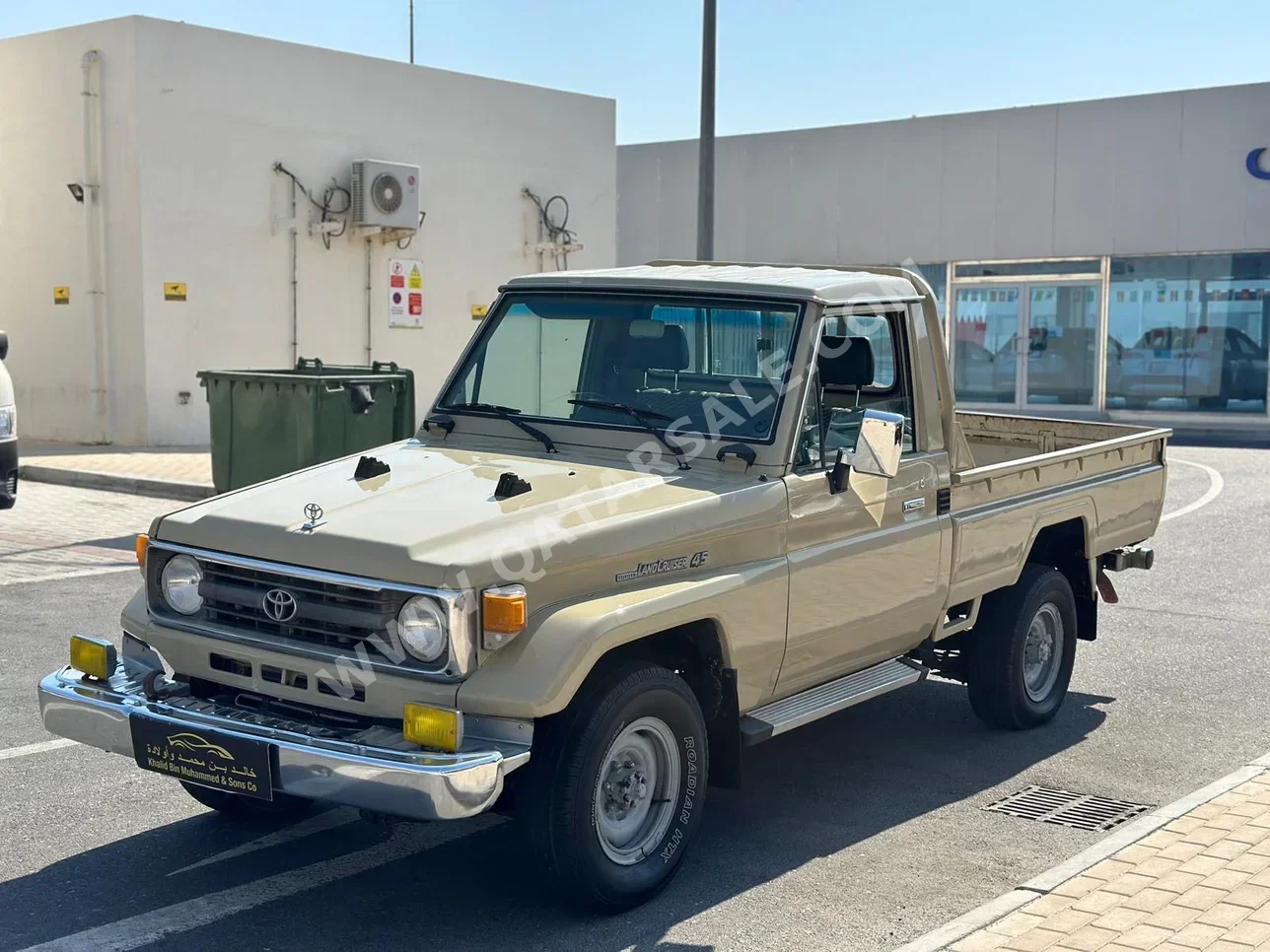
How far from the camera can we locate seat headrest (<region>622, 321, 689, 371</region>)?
5789 millimetres

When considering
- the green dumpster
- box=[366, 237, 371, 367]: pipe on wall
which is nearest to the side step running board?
the green dumpster

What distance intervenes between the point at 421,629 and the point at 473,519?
447 mm

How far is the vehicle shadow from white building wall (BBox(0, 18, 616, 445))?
46.3ft

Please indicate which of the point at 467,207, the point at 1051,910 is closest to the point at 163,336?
the point at 467,207

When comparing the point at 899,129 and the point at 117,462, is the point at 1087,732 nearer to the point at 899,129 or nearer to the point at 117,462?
the point at 117,462

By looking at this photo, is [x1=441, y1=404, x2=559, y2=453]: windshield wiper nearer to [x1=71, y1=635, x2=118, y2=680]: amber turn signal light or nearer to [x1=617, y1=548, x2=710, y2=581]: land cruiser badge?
[x1=617, y1=548, x2=710, y2=581]: land cruiser badge

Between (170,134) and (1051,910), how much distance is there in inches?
658

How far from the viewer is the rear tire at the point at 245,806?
17.7ft

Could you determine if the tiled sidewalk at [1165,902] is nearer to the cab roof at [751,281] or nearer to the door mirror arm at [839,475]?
the door mirror arm at [839,475]

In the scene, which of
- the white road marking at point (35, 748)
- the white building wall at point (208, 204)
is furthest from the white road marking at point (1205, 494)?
the white building wall at point (208, 204)

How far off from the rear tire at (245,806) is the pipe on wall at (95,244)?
14463mm

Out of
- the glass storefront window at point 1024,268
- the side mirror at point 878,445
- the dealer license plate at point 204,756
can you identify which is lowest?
the dealer license plate at point 204,756

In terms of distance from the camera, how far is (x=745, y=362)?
5.68 meters

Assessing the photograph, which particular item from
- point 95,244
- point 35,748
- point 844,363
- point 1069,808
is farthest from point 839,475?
point 95,244
